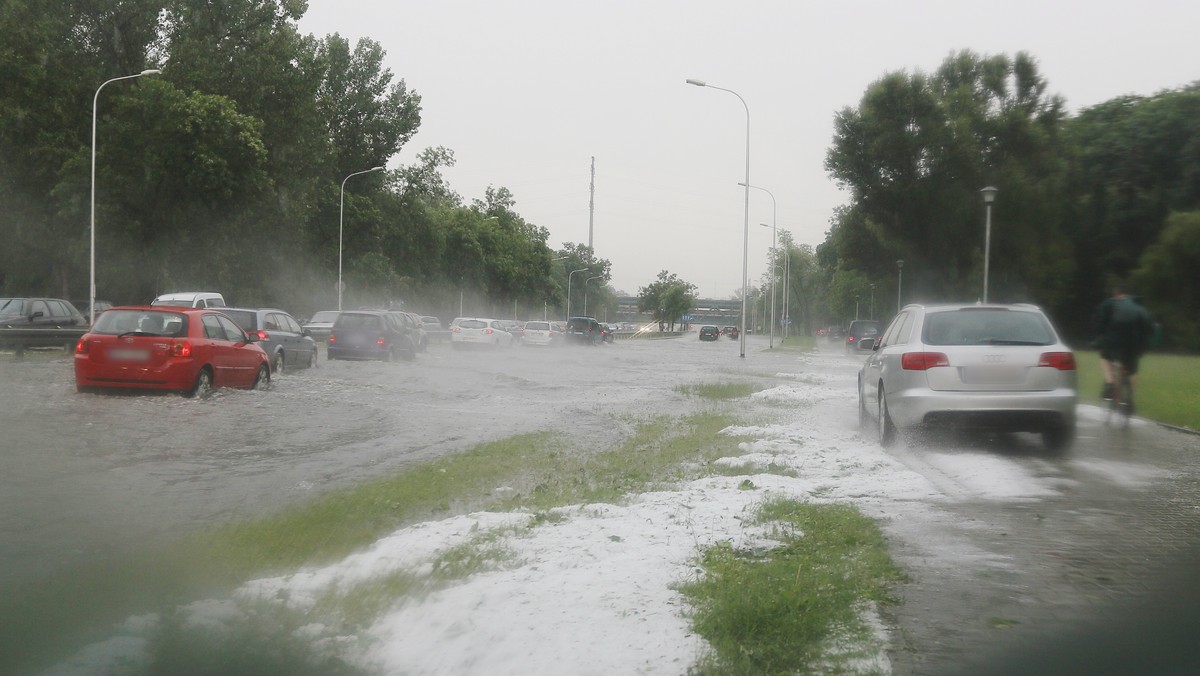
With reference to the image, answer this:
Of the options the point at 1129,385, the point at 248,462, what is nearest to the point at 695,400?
the point at 1129,385

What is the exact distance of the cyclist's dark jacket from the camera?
14.4 m

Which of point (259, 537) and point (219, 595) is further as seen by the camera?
point (259, 537)

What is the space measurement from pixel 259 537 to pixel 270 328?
1922 cm

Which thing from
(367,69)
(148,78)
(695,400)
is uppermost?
(367,69)

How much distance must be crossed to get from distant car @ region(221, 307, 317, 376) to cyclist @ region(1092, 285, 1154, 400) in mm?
16350

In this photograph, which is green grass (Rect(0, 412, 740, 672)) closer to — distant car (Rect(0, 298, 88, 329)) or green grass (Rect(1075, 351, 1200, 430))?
green grass (Rect(1075, 351, 1200, 430))

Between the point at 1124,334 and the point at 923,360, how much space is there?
16.5 feet

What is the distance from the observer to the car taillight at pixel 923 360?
35.9 ft

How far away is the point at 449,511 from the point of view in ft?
25.0

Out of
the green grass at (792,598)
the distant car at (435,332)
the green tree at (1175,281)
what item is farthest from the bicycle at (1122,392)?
the distant car at (435,332)

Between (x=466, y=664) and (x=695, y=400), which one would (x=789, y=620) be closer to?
(x=466, y=664)

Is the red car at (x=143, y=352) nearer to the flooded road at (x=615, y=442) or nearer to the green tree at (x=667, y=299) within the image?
the flooded road at (x=615, y=442)

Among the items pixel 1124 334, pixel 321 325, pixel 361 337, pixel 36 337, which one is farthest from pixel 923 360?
pixel 321 325

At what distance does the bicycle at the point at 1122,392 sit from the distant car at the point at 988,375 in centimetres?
387
